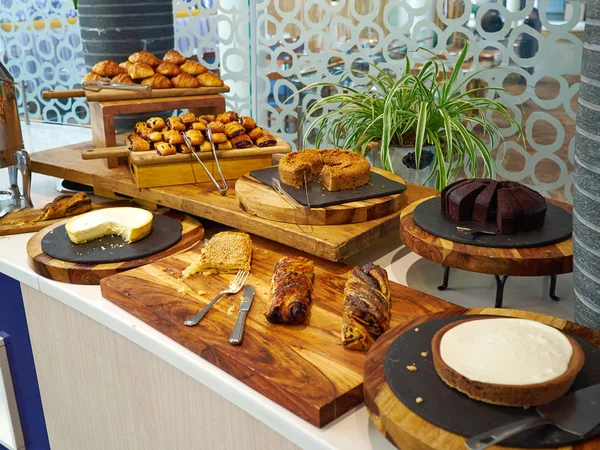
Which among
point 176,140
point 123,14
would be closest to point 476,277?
point 176,140

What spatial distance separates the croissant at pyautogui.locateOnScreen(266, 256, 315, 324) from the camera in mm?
1087

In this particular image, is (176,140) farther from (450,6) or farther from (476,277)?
(450,6)

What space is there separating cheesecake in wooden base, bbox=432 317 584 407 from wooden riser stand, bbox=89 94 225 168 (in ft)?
3.90

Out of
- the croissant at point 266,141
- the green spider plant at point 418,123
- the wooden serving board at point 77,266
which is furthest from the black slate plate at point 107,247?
the green spider plant at point 418,123

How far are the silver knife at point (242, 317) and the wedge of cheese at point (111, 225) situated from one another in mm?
356

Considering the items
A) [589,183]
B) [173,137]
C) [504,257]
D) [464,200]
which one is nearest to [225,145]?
[173,137]

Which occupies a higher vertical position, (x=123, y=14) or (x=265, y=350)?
(x=123, y=14)

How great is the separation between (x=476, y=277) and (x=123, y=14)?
54.9 inches

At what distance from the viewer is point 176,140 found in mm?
1642

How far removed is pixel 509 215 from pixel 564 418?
51 centimetres

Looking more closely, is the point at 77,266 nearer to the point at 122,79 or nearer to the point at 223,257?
the point at 223,257

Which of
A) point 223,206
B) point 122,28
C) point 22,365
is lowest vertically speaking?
point 22,365

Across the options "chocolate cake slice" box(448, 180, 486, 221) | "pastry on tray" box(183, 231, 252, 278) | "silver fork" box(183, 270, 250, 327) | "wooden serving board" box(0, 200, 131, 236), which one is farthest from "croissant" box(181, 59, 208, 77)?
"chocolate cake slice" box(448, 180, 486, 221)

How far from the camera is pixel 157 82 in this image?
184cm
